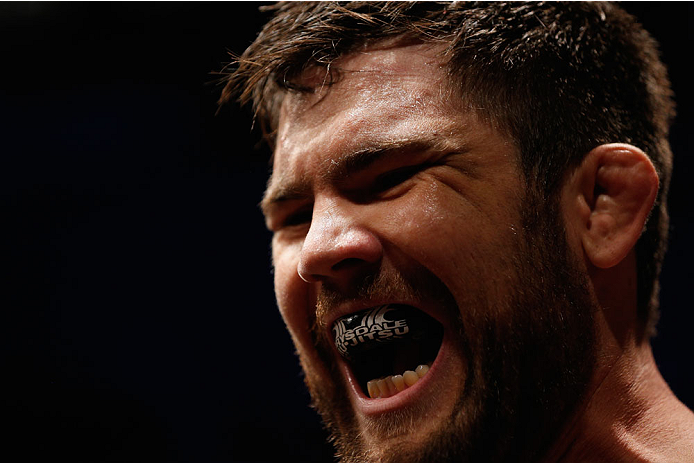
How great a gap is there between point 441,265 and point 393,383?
0.21 m

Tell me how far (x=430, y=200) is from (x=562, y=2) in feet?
1.61

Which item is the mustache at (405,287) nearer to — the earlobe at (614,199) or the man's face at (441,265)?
the man's face at (441,265)

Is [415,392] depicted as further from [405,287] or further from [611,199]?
[611,199]

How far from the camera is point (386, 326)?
1.00 meters

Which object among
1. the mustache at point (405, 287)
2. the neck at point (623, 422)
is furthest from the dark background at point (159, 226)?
the neck at point (623, 422)

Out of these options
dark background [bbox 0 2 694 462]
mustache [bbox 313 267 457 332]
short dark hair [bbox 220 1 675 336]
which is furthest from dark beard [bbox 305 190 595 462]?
dark background [bbox 0 2 694 462]

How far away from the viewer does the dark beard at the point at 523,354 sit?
95cm

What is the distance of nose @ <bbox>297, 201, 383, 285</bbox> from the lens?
98 cm

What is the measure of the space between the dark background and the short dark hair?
1.61 ft

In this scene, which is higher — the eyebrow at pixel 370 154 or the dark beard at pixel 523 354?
the eyebrow at pixel 370 154

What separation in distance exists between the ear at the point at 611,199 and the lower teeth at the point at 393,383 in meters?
0.32

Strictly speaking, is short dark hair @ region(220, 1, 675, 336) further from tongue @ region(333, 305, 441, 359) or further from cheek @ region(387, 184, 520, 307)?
tongue @ region(333, 305, 441, 359)

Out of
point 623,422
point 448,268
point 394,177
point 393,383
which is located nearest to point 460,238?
point 448,268

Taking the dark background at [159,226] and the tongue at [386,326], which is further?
the dark background at [159,226]
